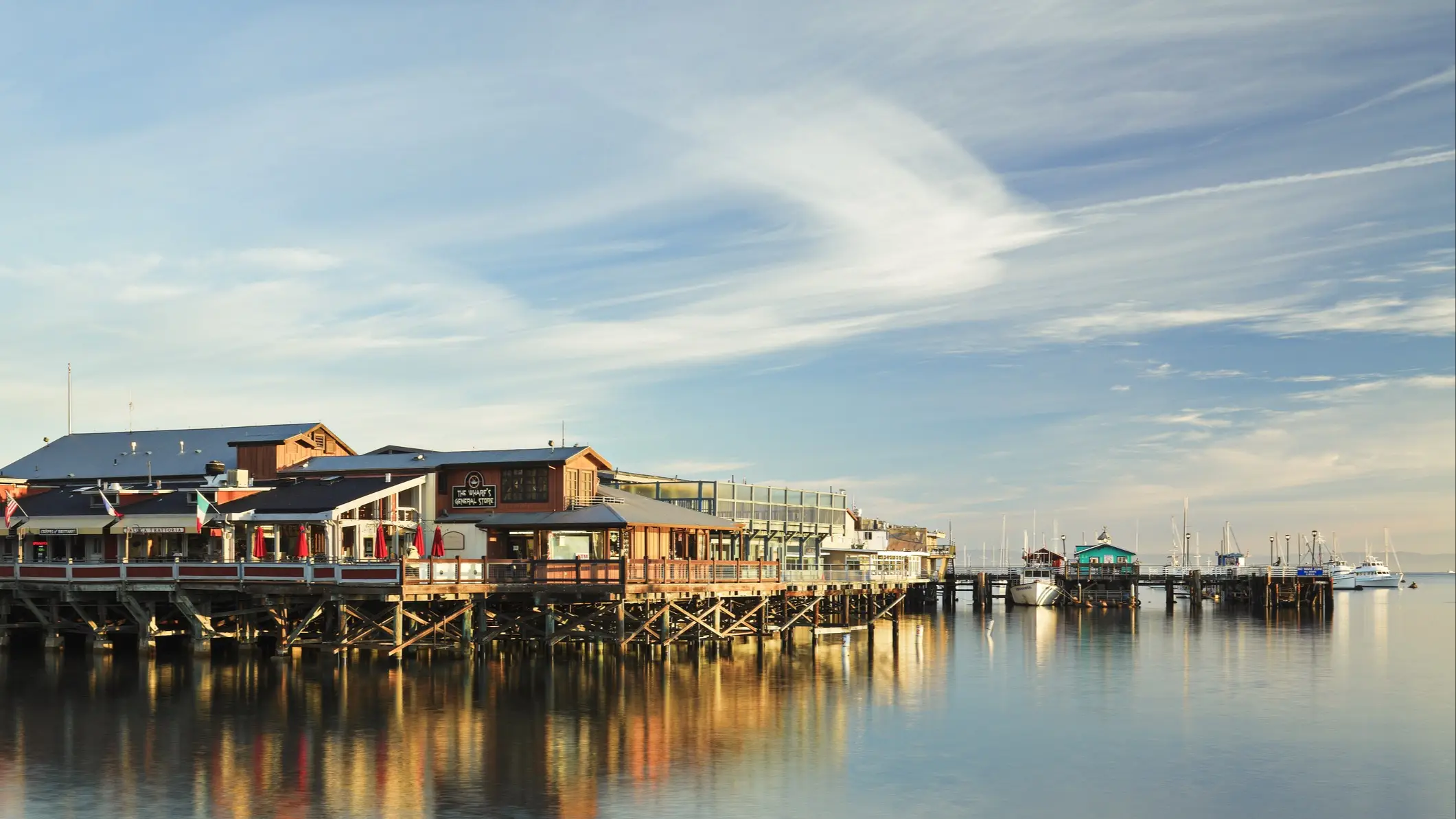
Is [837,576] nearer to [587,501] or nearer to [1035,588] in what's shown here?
[587,501]

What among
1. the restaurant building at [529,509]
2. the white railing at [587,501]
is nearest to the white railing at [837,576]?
the restaurant building at [529,509]

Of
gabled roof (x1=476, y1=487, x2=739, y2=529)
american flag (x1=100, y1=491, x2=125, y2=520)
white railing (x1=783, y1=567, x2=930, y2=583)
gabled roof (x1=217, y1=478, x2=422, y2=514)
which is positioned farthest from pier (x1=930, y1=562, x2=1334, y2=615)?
american flag (x1=100, y1=491, x2=125, y2=520)

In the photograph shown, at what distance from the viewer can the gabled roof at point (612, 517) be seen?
184 ft

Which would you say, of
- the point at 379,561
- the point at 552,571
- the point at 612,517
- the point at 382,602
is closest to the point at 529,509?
the point at 612,517

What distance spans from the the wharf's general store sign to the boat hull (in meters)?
70.5

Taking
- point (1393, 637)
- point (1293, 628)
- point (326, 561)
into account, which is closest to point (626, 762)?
point (326, 561)

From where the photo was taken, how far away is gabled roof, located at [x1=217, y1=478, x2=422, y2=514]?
177 ft

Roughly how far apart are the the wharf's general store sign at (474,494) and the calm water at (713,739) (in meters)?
8.95

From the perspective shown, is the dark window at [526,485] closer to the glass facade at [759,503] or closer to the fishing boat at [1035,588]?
the glass facade at [759,503]

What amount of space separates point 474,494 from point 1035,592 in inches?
2793

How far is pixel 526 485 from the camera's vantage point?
58656mm

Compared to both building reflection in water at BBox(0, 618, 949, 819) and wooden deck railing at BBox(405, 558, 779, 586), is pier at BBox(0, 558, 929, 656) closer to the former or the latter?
wooden deck railing at BBox(405, 558, 779, 586)

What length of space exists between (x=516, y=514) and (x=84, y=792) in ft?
98.3

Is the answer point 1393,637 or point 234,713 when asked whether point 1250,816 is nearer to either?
point 234,713
